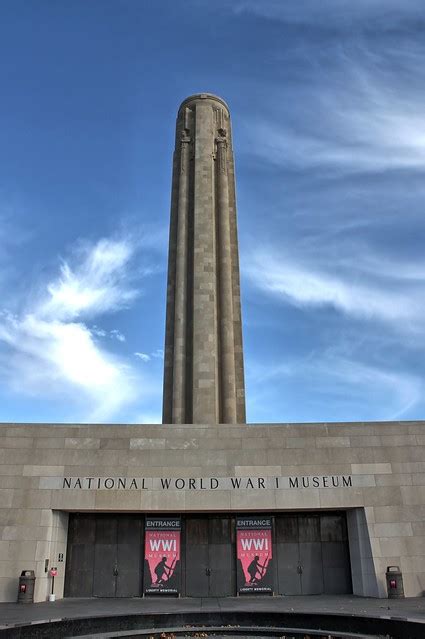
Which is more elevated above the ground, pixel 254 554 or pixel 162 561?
pixel 254 554

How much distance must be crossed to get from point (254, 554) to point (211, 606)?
4743 mm

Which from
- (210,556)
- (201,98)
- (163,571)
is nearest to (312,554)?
(210,556)

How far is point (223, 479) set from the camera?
23000mm

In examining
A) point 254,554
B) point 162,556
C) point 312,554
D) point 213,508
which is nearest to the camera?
point 213,508

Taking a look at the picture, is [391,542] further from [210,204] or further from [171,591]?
[210,204]

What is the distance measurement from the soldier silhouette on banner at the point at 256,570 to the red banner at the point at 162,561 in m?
3.00

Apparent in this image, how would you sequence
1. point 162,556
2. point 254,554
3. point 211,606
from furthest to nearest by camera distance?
point 254,554, point 162,556, point 211,606

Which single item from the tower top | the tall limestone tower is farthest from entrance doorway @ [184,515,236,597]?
the tower top

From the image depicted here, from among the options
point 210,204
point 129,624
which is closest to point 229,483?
point 129,624

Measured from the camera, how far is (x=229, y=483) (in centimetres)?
2292

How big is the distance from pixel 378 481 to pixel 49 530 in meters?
13.6

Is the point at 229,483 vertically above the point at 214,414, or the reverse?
the point at 214,414

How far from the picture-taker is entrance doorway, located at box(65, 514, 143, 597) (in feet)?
75.1

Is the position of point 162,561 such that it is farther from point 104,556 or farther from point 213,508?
point 213,508
